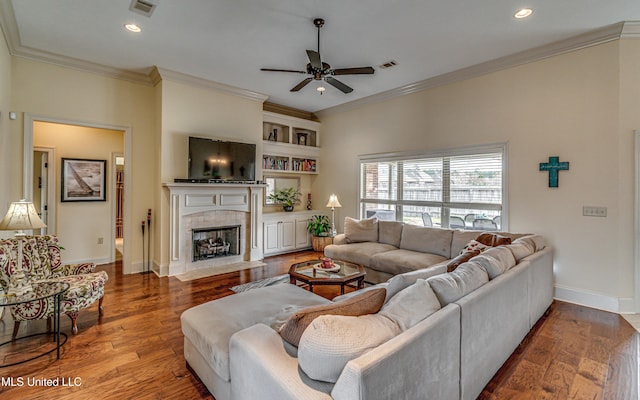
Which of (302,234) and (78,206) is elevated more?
(78,206)

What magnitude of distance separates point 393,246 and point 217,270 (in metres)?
2.89

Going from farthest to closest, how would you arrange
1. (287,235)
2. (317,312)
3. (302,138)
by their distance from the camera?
(302,138)
(287,235)
(317,312)

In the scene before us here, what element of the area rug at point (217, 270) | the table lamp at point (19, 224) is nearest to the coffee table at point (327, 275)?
the area rug at point (217, 270)

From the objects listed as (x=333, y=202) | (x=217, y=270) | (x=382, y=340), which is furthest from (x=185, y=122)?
(x=382, y=340)

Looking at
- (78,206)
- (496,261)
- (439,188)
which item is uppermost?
(439,188)

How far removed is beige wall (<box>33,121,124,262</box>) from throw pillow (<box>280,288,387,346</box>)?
534 centimetres

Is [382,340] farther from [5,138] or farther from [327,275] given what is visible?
[5,138]

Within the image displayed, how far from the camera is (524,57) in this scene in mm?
3971

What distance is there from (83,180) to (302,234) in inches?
162

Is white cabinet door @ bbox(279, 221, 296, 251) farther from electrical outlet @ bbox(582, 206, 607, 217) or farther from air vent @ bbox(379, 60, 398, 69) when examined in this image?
electrical outlet @ bbox(582, 206, 607, 217)

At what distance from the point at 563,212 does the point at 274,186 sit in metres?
4.99

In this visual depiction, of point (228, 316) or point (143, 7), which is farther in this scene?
point (143, 7)

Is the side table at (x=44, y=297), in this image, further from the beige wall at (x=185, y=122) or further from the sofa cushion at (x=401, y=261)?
the sofa cushion at (x=401, y=261)

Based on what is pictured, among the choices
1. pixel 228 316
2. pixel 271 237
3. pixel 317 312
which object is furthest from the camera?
pixel 271 237
